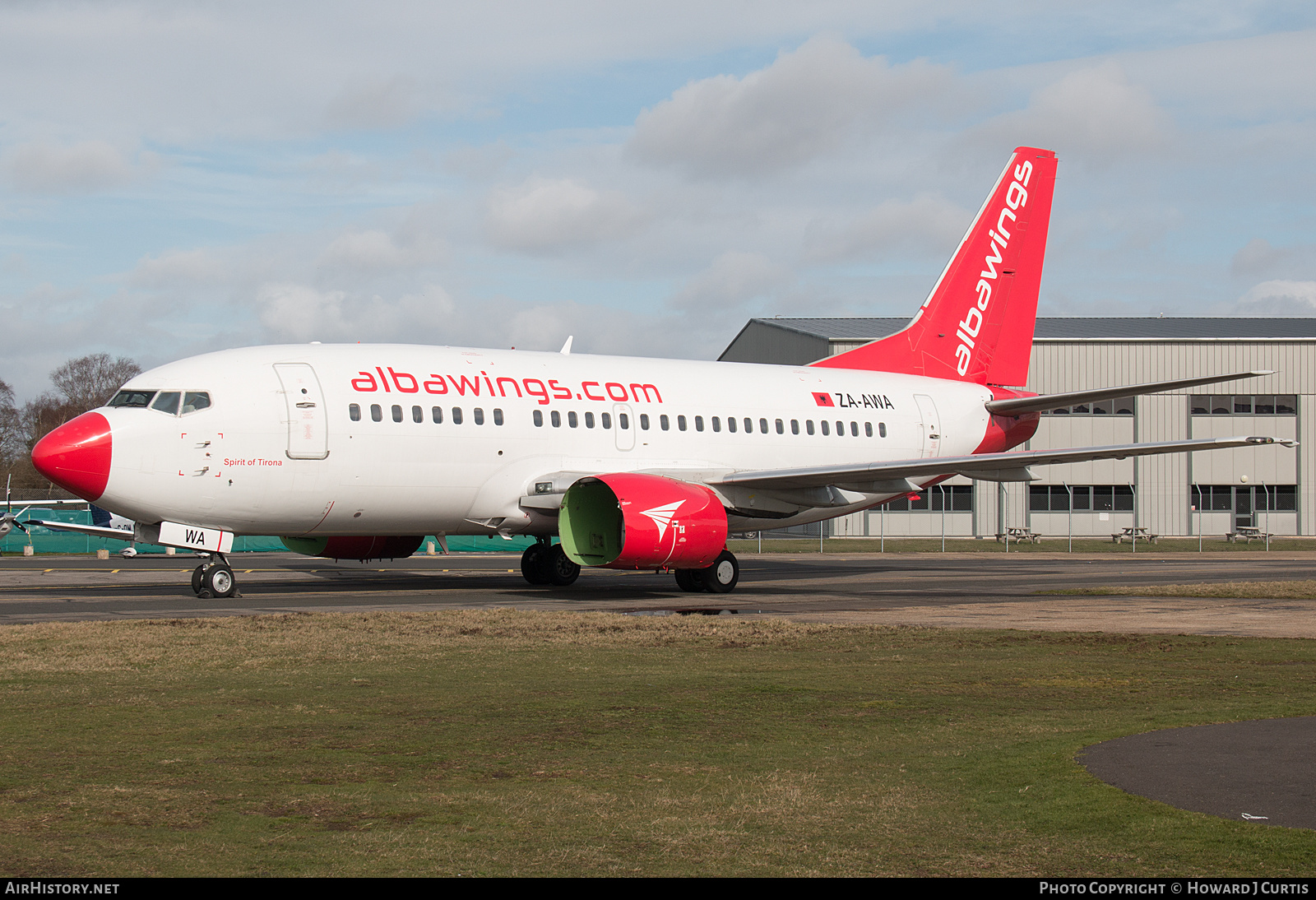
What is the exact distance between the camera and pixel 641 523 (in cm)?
2002

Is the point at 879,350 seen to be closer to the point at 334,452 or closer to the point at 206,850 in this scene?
the point at 334,452

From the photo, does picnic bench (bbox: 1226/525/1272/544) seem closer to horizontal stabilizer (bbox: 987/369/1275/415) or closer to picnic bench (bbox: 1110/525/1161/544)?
picnic bench (bbox: 1110/525/1161/544)

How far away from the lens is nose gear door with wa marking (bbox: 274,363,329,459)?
19859mm

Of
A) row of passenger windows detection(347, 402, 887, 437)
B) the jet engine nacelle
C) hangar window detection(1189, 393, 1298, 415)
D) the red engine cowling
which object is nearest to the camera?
the red engine cowling

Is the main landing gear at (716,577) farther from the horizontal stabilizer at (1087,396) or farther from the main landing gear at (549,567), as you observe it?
the horizontal stabilizer at (1087,396)

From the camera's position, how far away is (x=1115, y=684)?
33.9ft

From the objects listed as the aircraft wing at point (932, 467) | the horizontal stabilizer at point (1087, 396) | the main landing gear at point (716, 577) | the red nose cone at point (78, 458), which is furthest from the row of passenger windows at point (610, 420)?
the red nose cone at point (78, 458)

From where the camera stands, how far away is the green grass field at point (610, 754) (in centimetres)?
514

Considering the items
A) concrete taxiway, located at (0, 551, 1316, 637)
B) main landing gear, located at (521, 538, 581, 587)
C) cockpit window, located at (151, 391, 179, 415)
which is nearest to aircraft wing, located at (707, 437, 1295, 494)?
concrete taxiway, located at (0, 551, 1316, 637)

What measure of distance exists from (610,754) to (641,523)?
1264 centimetres

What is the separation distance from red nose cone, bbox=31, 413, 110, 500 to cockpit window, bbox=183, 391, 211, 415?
1.25 m

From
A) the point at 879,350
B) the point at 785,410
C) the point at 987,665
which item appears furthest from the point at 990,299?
the point at 987,665

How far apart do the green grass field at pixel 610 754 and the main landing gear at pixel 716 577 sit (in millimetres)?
8384
